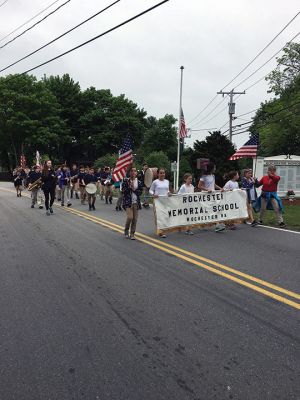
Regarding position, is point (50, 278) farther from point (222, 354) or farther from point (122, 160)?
point (122, 160)

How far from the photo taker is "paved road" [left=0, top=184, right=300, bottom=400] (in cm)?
331

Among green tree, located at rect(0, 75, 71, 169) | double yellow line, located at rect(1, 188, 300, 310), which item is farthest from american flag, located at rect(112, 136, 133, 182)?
green tree, located at rect(0, 75, 71, 169)

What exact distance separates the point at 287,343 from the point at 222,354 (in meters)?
0.69

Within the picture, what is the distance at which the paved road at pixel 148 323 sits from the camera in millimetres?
3314

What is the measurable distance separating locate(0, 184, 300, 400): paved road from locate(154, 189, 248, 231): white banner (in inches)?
80.5

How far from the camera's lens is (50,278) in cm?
638

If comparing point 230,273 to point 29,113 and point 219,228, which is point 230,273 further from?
point 29,113

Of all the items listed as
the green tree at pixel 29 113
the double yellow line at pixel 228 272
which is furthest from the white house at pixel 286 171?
the green tree at pixel 29 113

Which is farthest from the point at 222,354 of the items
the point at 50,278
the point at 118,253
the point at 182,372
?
the point at 118,253

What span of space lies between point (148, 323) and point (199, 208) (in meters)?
6.76

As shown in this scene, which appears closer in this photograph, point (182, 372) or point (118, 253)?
point (182, 372)

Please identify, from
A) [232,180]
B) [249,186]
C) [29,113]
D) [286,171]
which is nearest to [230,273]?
[232,180]

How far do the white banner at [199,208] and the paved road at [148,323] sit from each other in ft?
6.71

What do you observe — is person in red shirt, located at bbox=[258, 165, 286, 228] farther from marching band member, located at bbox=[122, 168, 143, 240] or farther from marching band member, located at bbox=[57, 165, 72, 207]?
marching band member, located at bbox=[57, 165, 72, 207]
